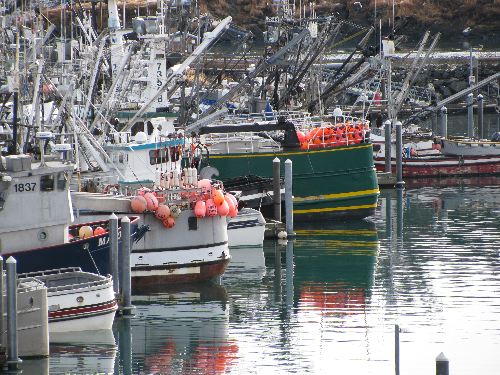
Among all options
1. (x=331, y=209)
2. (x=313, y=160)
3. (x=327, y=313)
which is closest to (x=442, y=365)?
(x=327, y=313)

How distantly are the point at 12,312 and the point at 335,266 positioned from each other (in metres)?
14.3

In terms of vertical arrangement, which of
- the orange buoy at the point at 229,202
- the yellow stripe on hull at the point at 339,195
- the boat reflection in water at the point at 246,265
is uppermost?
the orange buoy at the point at 229,202

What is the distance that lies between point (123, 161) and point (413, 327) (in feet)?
32.4

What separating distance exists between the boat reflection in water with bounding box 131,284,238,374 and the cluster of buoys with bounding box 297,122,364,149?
1129 centimetres

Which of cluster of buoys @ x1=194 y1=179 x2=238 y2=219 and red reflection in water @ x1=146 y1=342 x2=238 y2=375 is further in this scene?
cluster of buoys @ x1=194 y1=179 x2=238 y2=219

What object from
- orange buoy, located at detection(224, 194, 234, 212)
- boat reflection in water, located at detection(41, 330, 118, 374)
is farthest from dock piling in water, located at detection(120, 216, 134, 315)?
orange buoy, located at detection(224, 194, 234, 212)

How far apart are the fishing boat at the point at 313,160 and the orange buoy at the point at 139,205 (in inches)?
427

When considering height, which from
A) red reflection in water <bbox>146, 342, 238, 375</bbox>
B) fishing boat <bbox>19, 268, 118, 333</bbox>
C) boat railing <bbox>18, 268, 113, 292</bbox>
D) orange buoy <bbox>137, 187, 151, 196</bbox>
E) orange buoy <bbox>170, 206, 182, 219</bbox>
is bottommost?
red reflection in water <bbox>146, 342, 238, 375</bbox>

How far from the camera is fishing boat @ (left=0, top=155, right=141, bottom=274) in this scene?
3147 centimetres

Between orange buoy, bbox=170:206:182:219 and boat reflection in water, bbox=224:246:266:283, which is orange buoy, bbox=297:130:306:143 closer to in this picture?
boat reflection in water, bbox=224:246:266:283

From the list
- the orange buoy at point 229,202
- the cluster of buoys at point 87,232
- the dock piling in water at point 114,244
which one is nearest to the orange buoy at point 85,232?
the cluster of buoys at point 87,232

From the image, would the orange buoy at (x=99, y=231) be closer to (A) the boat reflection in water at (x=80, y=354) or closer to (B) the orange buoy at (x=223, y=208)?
(A) the boat reflection in water at (x=80, y=354)

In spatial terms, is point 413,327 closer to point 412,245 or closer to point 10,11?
point 412,245

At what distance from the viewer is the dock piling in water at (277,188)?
43.0 metres
